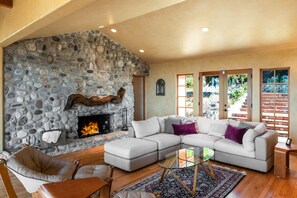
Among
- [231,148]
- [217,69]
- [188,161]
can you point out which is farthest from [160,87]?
[188,161]

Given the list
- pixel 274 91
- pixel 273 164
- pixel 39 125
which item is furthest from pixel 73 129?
pixel 274 91

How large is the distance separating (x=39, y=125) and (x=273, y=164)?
17.5 feet

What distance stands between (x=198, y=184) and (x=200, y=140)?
1.36 m

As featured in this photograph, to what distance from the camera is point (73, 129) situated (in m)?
5.87

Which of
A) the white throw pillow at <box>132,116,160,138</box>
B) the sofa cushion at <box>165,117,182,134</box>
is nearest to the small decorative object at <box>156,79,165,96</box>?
the sofa cushion at <box>165,117,182,134</box>

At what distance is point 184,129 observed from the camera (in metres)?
5.09

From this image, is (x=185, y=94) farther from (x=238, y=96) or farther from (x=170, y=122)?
(x=170, y=122)

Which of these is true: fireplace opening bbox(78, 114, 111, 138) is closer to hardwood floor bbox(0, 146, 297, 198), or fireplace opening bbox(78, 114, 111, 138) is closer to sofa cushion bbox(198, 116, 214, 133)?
hardwood floor bbox(0, 146, 297, 198)

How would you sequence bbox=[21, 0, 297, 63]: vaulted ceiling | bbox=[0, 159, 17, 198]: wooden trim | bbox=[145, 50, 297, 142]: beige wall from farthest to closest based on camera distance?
bbox=[145, 50, 297, 142]: beige wall
bbox=[21, 0, 297, 63]: vaulted ceiling
bbox=[0, 159, 17, 198]: wooden trim

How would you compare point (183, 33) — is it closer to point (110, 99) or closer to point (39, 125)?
point (110, 99)

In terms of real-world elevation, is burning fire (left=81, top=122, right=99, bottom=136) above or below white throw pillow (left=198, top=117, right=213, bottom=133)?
Answer: below

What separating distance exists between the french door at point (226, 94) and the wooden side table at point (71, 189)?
5540 mm

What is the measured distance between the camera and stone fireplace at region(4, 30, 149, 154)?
15.8ft

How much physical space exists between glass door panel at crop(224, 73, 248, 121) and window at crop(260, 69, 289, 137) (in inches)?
17.5
